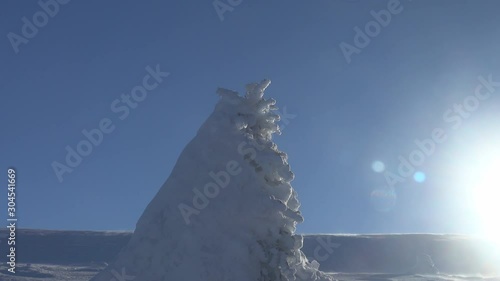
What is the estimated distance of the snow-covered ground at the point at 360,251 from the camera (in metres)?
82.1

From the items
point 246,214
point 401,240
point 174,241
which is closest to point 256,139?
point 246,214

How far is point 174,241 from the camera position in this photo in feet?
47.6

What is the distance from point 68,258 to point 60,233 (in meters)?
19.7

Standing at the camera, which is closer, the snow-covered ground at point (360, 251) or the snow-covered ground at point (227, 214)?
the snow-covered ground at point (227, 214)

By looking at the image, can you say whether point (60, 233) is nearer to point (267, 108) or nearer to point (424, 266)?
point (424, 266)

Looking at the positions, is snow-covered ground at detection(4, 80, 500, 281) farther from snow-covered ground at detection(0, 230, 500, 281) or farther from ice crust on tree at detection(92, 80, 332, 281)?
snow-covered ground at detection(0, 230, 500, 281)

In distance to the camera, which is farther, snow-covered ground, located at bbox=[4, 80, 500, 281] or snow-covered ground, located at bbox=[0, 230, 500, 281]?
snow-covered ground, located at bbox=[0, 230, 500, 281]

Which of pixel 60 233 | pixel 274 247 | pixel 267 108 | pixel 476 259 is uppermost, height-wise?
pixel 476 259

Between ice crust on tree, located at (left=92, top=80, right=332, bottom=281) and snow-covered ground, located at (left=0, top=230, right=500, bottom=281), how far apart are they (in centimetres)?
6476

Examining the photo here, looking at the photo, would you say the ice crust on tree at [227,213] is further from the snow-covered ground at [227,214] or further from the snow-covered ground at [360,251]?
the snow-covered ground at [360,251]

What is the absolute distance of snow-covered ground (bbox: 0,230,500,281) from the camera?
8212 cm

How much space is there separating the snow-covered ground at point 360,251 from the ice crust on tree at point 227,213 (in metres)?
64.8

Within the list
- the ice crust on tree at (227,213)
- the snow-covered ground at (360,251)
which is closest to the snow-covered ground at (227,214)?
the ice crust on tree at (227,213)

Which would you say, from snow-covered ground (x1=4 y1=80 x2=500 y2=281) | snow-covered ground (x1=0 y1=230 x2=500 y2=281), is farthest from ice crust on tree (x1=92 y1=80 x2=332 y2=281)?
snow-covered ground (x1=0 y1=230 x2=500 y2=281)
